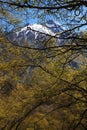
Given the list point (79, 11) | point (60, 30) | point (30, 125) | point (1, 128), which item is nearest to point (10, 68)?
point (60, 30)

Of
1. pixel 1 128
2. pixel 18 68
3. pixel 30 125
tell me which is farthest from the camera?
pixel 30 125

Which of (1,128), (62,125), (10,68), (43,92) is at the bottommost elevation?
(62,125)

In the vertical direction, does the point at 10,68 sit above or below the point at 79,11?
below

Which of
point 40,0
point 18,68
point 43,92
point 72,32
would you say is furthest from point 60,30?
point 43,92

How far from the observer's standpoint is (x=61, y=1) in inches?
254

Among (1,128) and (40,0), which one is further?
(1,128)

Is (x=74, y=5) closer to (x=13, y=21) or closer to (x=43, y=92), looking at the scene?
(x=43, y=92)

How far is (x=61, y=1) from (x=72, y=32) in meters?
0.61

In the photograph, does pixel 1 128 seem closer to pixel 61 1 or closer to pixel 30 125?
pixel 30 125

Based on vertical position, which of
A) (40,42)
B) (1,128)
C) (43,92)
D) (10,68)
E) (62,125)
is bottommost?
(62,125)

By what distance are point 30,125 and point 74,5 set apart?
2552 cm

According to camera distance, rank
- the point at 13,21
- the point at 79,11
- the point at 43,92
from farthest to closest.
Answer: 1. the point at 13,21
2. the point at 43,92
3. the point at 79,11

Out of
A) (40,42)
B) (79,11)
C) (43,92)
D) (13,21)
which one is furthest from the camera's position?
(13,21)

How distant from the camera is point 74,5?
5820 millimetres
